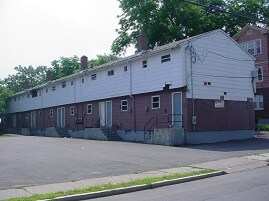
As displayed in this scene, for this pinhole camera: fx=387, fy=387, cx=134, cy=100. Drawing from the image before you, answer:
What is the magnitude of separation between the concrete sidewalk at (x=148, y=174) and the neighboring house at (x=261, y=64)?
22519mm

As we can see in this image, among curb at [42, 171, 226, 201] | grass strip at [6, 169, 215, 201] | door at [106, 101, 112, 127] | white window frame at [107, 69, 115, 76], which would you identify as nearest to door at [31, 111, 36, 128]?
door at [106, 101, 112, 127]

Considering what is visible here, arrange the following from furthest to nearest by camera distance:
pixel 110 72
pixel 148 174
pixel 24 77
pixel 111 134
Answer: pixel 24 77 → pixel 110 72 → pixel 111 134 → pixel 148 174

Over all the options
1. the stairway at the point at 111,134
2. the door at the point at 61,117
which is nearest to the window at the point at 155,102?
the stairway at the point at 111,134

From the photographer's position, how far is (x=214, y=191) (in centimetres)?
1031

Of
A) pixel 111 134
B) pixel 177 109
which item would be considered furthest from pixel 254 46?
pixel 111 134

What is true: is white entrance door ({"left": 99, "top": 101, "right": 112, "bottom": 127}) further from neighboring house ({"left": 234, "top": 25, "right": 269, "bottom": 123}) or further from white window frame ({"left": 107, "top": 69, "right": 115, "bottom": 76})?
neighboring house ({"left": 234, "top": 25, "right": 269, "bottom": 123})

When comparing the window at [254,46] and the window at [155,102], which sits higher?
the window at [254,46]

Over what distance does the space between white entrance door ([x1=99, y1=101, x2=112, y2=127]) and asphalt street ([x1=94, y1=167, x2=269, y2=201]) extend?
22.1 metres

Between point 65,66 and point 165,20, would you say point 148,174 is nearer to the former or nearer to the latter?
point 165,20

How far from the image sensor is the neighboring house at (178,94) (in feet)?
86.4

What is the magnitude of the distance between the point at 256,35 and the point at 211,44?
51.2ft

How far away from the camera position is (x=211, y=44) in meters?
28.3

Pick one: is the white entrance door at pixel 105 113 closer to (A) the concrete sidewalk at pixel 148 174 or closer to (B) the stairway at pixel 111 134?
(B) the stairway at pixel 111 134

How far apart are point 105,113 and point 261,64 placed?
58.8 feet
